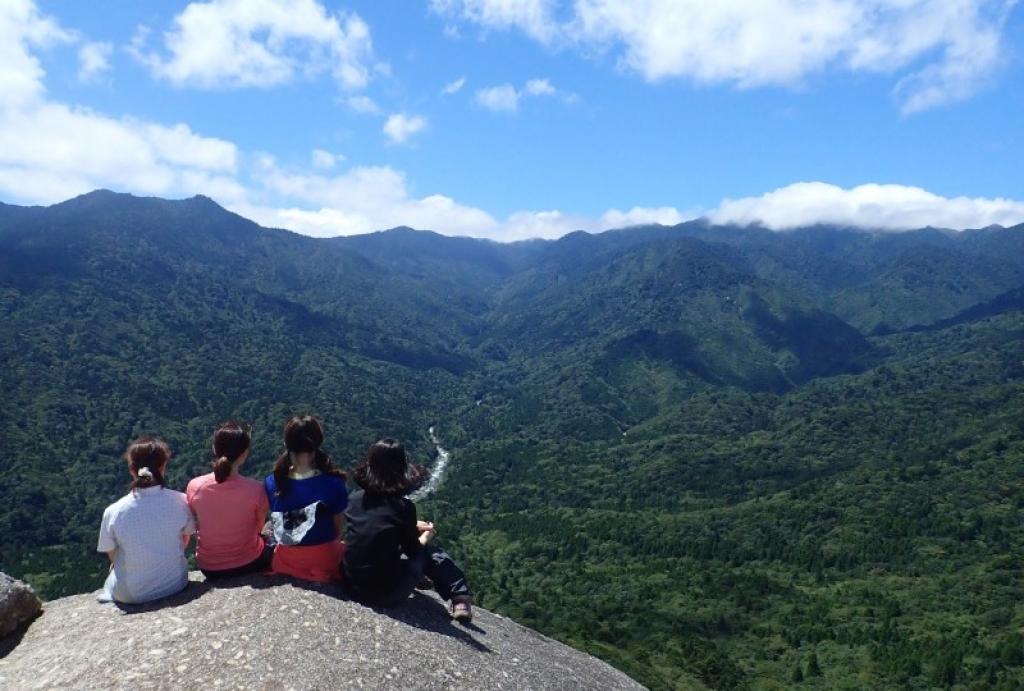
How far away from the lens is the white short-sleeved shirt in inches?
436

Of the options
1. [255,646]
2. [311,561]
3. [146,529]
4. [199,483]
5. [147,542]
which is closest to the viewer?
[255,646]

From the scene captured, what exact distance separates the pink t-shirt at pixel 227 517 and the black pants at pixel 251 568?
84mm

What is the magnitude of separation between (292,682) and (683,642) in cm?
8276

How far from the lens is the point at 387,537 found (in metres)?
11.6

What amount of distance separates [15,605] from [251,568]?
15.5 feet

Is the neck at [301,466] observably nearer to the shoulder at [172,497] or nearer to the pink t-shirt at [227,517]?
the pink t-shirt at [227,517]

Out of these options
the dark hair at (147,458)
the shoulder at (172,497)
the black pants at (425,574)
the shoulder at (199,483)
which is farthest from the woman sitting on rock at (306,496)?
the dark hair at (147,458)

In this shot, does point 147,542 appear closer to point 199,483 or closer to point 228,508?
point 199,483

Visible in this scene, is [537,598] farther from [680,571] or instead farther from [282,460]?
[282,460]

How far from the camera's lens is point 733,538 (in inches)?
5374

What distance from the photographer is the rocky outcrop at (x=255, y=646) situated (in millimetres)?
10461

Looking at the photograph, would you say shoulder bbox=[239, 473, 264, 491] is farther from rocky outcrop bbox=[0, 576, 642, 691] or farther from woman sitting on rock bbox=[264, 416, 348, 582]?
rocky outcrop bbox=[0, 576, 642, 691]

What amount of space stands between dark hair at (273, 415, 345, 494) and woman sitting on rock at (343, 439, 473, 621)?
0.75 m

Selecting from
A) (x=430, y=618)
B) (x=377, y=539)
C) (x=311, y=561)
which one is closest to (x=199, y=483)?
(x=311, y=561)
